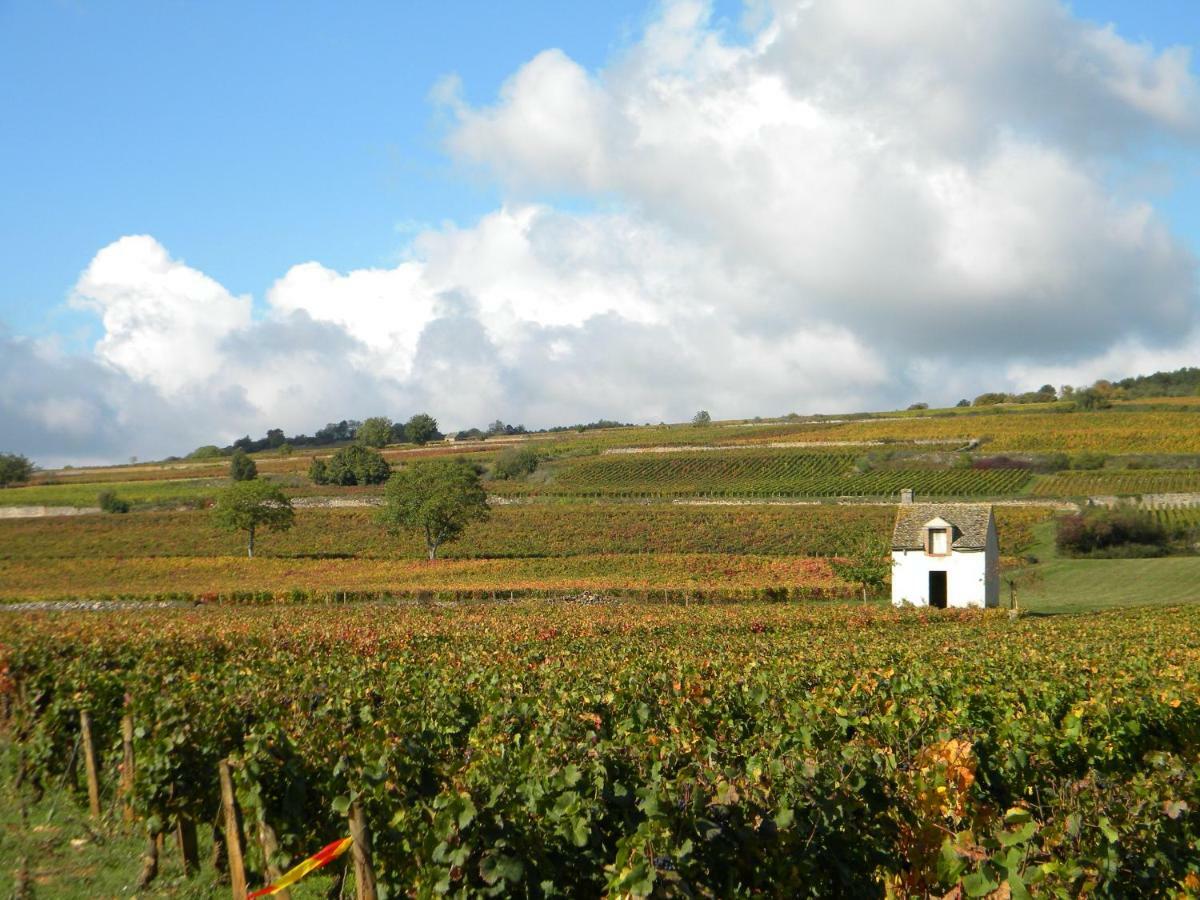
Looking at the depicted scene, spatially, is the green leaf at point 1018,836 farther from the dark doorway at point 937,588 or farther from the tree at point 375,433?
the tree at point 375,433

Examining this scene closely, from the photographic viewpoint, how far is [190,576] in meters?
62.4

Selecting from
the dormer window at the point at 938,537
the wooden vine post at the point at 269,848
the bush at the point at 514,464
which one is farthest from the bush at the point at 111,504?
the wooden vine post at the point at 269,848

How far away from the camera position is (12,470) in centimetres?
13100

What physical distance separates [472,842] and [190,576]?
61560mm

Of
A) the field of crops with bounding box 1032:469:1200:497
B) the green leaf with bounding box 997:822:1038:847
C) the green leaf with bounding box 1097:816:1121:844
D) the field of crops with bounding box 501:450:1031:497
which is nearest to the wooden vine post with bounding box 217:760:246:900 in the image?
the green leaf with bounding box 997:822:1038:847

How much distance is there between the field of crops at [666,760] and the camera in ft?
19.2

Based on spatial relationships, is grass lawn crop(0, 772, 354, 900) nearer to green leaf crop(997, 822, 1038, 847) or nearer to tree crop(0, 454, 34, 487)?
green leaf crop(997, 822, 1038, 847)

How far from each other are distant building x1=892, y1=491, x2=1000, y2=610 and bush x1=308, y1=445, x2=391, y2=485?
252 feet

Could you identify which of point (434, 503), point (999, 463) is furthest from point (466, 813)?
point (999, 463)

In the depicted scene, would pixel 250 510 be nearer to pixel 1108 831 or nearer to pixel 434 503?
pixel 434 503

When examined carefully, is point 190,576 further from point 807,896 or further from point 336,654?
point 807,896

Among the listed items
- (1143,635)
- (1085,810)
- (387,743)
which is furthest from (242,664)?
(1143,635)

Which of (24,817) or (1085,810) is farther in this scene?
(24,817)

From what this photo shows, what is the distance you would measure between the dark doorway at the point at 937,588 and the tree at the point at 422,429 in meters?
125
